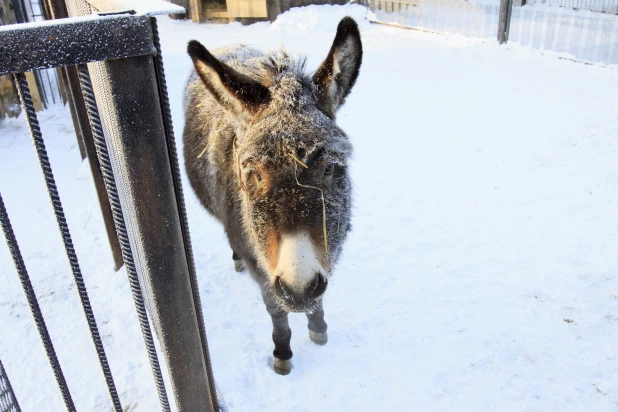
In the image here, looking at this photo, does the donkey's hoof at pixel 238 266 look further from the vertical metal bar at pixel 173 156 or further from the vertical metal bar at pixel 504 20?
the vertical metal bar at pixel 504 20

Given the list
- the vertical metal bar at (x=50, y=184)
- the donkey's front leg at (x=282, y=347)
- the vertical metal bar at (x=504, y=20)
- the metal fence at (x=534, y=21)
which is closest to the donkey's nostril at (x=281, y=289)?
the vertical metal bar at (x=50, y=184)

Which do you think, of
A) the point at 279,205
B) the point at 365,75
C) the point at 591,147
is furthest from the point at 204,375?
the point at 365,75

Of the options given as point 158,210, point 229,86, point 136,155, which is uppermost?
point 229,86

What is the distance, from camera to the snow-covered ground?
3422mm

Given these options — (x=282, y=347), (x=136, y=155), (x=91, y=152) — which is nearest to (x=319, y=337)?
(x=282, y=347)

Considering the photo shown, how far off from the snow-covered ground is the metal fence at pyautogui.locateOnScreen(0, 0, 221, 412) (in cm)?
150

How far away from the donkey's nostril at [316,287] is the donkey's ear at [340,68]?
40.6 inches

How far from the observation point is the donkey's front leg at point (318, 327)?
12.3 feet

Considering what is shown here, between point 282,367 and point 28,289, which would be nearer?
point 28,289

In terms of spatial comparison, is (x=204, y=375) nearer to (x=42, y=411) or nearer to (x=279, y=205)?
(x=279, y=205)

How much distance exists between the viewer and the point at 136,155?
163cm

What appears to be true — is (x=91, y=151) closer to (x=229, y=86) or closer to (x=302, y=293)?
(x=229, y=86)

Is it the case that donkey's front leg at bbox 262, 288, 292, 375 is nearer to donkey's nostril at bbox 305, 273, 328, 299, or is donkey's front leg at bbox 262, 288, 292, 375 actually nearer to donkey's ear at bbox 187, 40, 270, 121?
donkey's nostril at bbox 305, 273, 328, 299

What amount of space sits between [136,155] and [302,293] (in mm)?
A: 969
